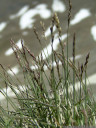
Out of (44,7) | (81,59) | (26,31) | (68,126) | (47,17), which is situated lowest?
(68,126)

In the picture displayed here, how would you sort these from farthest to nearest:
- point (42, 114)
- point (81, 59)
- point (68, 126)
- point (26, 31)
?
point (26, 31)
point (81, 59)
point (42, 114)
point (68, 126)

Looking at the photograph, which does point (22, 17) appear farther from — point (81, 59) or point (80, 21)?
point (81, 59)

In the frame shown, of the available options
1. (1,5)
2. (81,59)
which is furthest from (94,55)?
(1,5)

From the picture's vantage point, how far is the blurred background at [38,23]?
330 centimetres

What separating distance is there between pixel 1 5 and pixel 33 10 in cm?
46

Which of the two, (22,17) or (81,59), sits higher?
(22,17)

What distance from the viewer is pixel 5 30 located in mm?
3781

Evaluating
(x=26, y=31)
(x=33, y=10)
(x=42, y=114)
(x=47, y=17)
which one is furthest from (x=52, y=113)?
(x=33, y=10)

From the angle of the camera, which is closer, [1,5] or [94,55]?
[94,55]

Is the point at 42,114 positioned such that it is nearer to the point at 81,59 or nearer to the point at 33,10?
the point at 81,59

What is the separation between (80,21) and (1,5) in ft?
3.81

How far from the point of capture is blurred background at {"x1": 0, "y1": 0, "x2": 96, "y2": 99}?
3301 millimetres

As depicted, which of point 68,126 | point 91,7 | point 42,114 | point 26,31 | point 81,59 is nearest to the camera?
point 68,126

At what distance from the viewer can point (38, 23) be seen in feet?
12.4
